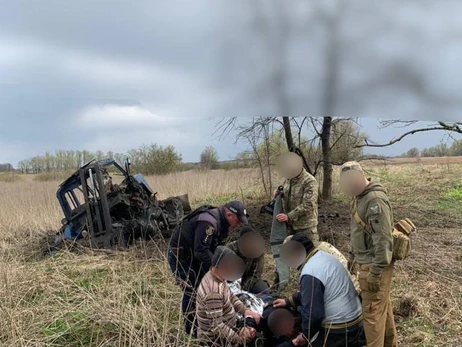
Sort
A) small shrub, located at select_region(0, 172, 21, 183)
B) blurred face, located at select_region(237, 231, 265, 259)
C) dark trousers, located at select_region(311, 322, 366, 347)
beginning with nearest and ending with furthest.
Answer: dark trousers, located at select_region(311, 322, 366, 347) < blurred face, located at select_region(237, 231, 265, 259) < small shrub, located at select_region(0, 172, 21, 183)

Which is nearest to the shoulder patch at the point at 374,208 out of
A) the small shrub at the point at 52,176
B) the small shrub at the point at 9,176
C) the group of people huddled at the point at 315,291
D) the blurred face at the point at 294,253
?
the group of people huddled at the point at 315,291

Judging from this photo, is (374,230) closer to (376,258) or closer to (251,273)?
(376,258)

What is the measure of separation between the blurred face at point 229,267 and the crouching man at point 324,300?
0.45 meters

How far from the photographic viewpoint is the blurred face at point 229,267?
121 inches

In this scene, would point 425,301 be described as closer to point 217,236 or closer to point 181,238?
point 217,236

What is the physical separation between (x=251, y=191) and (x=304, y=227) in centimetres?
696

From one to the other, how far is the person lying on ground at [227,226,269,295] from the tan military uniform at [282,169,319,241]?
18.0 inches

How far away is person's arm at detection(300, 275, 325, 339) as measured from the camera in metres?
2.80

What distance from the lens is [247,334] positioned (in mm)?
3107

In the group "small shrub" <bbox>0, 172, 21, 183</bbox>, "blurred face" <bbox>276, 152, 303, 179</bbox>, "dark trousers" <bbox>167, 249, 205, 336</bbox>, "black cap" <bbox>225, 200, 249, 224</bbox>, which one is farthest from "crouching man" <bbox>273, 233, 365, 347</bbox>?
"small shrub" <bbox>0, 172, 21, 183</bbox>

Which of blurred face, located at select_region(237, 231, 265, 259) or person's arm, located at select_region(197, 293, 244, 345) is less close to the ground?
blurred face, located at select_region(237, 231, 265, 259)

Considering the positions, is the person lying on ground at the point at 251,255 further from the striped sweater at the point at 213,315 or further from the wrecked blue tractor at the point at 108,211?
the wrecked blue tractor at the point at 108,211

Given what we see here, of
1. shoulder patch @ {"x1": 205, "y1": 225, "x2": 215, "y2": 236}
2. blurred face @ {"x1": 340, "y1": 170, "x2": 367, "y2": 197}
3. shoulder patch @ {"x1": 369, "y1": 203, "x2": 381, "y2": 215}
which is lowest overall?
shoulder patch @ {"x1": 205, "y1": 225, "x2": 215, "y2": 236}

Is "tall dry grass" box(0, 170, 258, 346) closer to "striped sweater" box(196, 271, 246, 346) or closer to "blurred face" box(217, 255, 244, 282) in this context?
"striped sweater" box(196, 271, 246, 346)
